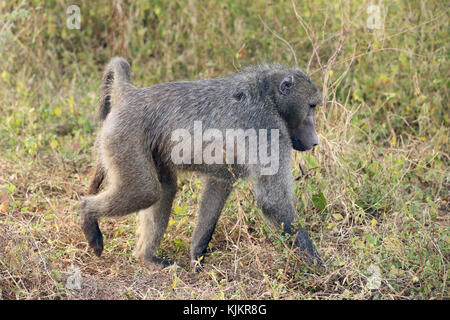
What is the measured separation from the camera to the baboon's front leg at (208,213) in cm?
380

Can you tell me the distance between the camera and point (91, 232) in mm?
3604

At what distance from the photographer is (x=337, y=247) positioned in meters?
3.75

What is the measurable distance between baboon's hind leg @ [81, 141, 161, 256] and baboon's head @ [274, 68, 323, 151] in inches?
33.2

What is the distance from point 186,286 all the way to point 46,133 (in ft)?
7.91

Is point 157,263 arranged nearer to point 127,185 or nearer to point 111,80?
point 127,185

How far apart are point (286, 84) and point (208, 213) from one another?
897mm

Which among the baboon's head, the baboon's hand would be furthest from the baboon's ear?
the baboon's hand

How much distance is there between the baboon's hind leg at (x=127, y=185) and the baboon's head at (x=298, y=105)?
0.84m

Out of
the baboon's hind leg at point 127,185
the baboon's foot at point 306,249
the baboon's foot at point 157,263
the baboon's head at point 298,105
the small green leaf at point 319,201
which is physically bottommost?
the baboon's foot at point 157,263

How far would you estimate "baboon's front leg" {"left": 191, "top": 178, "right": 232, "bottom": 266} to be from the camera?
3.80 meters

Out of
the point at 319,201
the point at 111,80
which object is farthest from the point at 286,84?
the point at 111,80

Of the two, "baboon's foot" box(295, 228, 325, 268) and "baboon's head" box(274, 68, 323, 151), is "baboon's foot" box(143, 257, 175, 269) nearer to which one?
"baboon's foot" box(295, 228, 325, 268)

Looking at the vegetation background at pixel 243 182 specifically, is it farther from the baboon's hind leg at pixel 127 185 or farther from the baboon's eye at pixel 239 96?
the baboon's eye at pixel 239 96

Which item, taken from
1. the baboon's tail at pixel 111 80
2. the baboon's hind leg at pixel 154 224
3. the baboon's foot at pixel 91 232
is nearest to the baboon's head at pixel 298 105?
the baboon's hind leg at pixel 154 224
